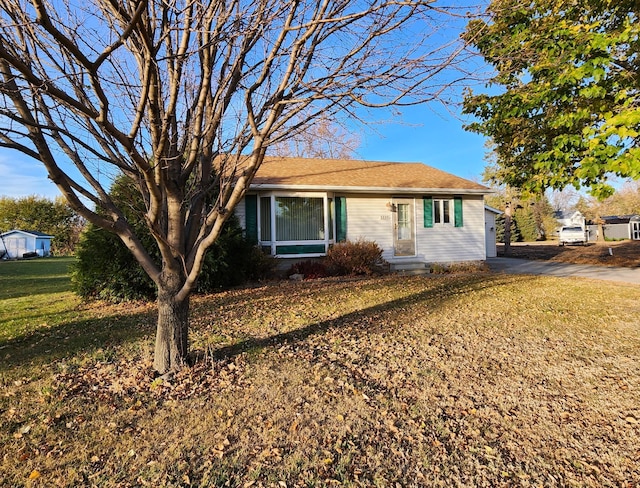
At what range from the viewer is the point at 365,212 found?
40.9ft

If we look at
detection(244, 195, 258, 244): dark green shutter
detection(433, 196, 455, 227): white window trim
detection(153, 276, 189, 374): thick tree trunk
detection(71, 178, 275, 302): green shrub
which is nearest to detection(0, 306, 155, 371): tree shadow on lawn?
detection(71, 178, 275, 302): green shrub

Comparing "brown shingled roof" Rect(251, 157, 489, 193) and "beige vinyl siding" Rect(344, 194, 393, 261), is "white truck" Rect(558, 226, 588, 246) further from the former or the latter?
"beige vinyl siding" Rect(344, 194, 393, 261)

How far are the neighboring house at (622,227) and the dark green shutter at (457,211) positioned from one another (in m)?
32.9

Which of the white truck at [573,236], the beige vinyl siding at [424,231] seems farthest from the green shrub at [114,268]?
the white truck at [573,236]

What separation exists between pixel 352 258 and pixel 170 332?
7738 mm

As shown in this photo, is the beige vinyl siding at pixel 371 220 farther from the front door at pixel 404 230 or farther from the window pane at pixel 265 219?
the window pane at pixel 265 219

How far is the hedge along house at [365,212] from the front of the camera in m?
11.5

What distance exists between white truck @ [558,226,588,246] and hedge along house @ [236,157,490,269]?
63.7 ft

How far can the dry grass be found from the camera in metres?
2.36

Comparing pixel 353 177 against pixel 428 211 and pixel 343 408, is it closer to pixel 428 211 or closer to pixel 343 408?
pixel 428 211

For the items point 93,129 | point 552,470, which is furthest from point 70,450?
point 552,470

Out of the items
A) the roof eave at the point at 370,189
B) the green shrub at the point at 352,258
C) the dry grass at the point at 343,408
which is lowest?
the dry grass at the point at 343,408

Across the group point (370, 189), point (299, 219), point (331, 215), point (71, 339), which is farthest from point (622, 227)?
point (71, 339)

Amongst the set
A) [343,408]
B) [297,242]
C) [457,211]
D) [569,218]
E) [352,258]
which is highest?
[569,218]
